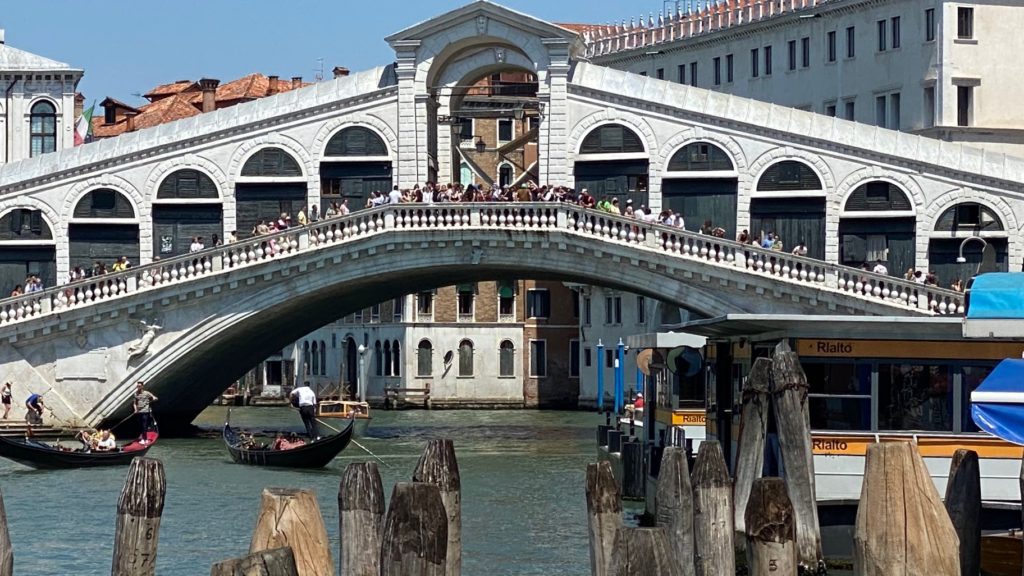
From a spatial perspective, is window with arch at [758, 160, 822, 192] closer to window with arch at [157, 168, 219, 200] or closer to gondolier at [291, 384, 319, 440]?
gondolier at [291, 384, 319, 440]

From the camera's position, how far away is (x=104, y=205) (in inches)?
1305

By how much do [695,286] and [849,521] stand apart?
47.4ft

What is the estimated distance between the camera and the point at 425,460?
40.9 ft

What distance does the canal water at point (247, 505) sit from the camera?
1828 centimetres

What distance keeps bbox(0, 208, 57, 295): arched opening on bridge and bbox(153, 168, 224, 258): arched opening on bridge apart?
1683mm

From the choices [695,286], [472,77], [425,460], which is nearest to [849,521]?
[425,460]

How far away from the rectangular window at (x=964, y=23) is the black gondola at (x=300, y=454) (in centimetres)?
1765

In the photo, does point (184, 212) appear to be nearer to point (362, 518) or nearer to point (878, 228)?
point (878, 228)

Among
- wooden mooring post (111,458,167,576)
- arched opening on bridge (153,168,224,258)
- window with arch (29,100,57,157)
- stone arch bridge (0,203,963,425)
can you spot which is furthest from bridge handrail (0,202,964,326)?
wooden mooring post (111,458,167,576)

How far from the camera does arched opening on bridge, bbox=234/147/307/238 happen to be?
33031mm

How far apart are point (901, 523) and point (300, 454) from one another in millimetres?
Result: 17811

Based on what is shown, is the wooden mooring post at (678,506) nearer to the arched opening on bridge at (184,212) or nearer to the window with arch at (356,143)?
the window with arch at (356,143)

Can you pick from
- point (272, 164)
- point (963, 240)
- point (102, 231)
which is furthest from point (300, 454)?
point (963, 240)

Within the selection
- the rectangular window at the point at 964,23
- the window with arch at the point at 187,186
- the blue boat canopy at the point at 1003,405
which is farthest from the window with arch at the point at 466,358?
the blue boat canopy at the point at 1003,405
